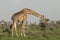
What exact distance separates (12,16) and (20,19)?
0.55m

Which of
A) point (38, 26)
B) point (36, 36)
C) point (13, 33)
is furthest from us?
point (38, 26)

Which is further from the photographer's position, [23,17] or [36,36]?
[23,17]

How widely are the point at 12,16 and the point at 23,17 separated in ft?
2.24

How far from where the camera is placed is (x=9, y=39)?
15.7 m

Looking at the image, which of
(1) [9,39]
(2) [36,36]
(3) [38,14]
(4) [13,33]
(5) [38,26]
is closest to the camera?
(1) [9,39]

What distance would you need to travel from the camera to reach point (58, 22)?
83.1ft

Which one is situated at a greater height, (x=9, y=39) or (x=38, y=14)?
(x=38, y=14)

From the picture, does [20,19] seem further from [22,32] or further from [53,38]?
[53,38]

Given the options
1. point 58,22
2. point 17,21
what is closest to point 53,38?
point 17,21

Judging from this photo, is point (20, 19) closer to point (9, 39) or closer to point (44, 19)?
point (44, 19)

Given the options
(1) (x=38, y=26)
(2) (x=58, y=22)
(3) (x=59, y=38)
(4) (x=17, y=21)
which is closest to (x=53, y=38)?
(3) (x=59, y=38)

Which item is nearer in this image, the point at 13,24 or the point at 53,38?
the point at 53,38

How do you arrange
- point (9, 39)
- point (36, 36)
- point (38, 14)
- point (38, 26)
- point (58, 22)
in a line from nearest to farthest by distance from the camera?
point (9, 39) < point (36, 36) < point (38, 14) < point (38, 26) < point (58, 22)

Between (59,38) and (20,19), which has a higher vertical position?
(20,19)
